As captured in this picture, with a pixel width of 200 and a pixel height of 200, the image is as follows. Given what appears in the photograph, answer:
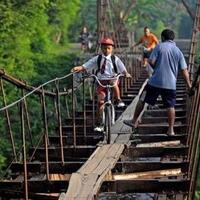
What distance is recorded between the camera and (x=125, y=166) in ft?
24.0

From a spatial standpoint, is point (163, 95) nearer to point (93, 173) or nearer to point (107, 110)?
point (107, 110)

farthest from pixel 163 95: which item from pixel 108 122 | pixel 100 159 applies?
pixel 100 159

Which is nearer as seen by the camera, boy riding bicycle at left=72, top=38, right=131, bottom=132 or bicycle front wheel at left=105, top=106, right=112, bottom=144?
bicycle front wheel at left=105, top=106, right=112, bottom=144

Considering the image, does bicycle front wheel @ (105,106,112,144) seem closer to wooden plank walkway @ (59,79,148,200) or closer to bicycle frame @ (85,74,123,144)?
bicycle frame @ (85,74,123,144)

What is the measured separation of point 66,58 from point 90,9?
21266 mm

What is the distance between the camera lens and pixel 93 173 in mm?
6727

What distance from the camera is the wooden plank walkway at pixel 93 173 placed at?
20.0ft

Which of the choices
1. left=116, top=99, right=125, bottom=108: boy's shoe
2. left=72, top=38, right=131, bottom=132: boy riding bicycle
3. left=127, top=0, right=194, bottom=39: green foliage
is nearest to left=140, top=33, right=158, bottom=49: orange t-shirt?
left=116, top=99, right=125, bottom=108: boy's shoe

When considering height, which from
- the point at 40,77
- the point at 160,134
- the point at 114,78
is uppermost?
the point at 114,78

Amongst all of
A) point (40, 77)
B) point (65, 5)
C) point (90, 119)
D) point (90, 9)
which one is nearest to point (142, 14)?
point (90, 9)

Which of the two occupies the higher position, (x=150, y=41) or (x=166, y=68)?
(x=166, y=68)

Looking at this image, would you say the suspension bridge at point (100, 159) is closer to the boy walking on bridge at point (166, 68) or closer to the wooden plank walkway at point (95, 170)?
the wooden plank walkway at point (95, 170)

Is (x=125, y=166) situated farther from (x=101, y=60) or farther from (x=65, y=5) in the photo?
(x=65, y=5)

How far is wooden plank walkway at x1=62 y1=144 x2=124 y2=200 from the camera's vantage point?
6.09 metres
